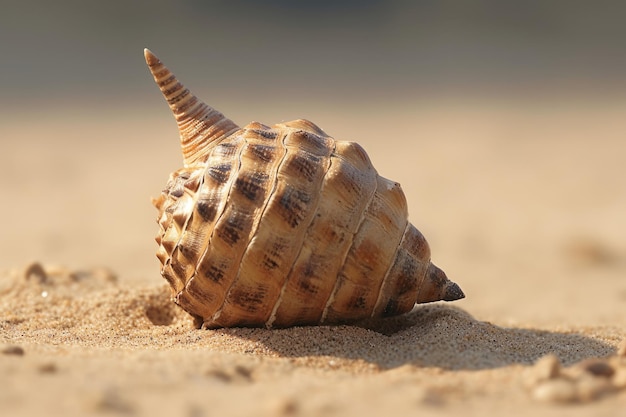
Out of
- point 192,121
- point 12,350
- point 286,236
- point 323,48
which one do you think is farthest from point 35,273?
point 323,48

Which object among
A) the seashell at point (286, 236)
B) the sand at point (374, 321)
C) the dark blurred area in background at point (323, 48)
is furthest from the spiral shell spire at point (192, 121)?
the dark blurred area in background at point (323, 48)

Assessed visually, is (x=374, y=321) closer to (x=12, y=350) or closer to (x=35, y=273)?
(x=12, y=350)

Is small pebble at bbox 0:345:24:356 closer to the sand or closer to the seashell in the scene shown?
the sand

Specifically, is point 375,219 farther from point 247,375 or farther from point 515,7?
point 515,7

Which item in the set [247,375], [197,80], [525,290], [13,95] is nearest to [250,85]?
[197,80]

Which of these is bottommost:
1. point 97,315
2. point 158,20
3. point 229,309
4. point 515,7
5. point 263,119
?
point 97,315

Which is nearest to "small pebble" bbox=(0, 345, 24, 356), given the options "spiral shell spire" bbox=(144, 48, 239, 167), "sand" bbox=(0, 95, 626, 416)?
"sand" bbox=(0, 95, 626, 416)
